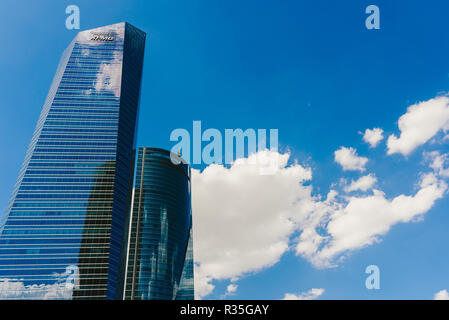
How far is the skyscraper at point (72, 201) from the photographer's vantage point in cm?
14500

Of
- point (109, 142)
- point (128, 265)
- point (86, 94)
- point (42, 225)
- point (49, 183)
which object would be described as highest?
point (86, 94)

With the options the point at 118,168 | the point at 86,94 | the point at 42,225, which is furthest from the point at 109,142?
the point at 42,225

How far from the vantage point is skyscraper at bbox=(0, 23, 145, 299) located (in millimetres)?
145000

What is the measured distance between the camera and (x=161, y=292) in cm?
18562

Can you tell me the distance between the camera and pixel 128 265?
18812 centimetres

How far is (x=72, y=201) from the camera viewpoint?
162 meters
